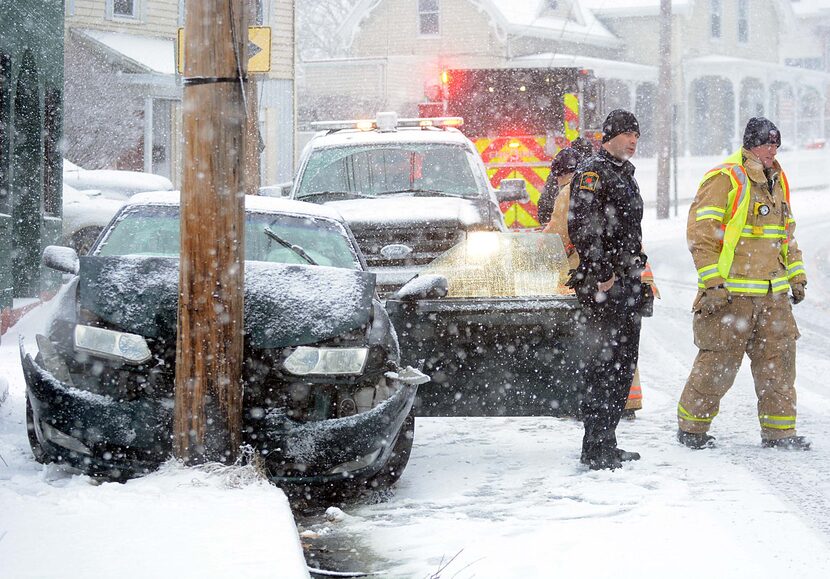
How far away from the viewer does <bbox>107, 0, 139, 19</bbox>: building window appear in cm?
2783

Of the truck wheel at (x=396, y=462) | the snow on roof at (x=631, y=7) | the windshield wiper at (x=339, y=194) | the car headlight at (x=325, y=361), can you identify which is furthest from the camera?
the snow on roof at (x=631, y=7)

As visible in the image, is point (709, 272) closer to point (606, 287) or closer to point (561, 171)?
point (606, 287)

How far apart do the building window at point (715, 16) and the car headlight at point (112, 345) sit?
41136 millimetres

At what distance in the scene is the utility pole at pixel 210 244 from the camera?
5320 millimetres

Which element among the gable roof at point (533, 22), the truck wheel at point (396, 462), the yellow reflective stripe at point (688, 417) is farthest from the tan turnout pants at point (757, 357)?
the gable roof at point (533, 22)

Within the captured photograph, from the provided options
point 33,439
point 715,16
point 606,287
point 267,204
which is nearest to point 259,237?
point 267,204

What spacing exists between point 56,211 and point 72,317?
8906 mm

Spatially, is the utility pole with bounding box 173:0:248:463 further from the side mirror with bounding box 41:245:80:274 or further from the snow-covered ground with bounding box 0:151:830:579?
the side mirror with bounding box 41:245:80:274

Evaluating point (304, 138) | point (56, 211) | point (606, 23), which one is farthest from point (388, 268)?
point (606, 23)

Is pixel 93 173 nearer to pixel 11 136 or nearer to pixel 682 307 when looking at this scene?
pixel 11 136

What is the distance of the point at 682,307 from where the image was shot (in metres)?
14.9

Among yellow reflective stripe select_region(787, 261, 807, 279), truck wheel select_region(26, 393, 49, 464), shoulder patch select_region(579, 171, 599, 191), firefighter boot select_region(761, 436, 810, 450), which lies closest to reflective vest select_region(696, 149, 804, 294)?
yellow reflective stripe select_region(787, 261, 807, 279)

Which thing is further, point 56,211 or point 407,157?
point 56,211

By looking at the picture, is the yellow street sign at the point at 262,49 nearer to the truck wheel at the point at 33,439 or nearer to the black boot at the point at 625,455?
the truck wheel at the point at 33,439
